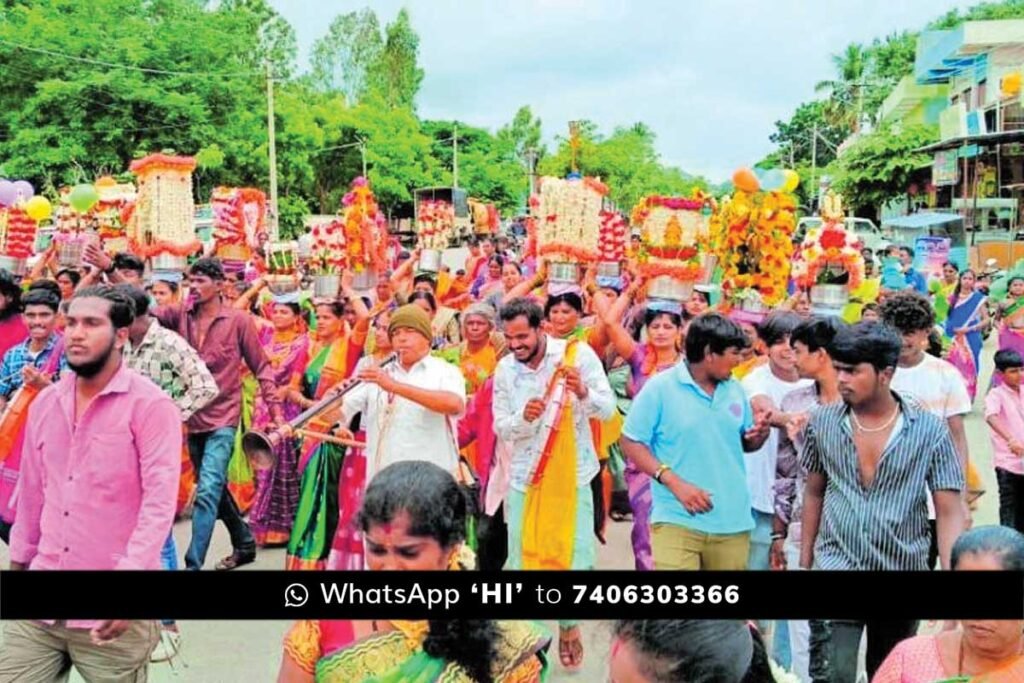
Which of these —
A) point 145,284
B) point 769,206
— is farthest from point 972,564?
point 145,284

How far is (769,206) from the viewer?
20.5ft

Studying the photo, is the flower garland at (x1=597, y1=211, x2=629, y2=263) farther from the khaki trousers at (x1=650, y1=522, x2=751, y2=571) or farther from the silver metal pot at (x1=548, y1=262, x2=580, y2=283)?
the khaki trousers at (x1=650, y1=522, x2=751, y2=571)

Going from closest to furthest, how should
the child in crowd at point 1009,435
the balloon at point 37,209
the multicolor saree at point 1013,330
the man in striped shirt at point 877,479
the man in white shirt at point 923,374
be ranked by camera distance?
1. the man in striped shirt at point 877,479
2. the man in white shirt at point 923,374
3. the child in crowd at point 1009,435
4. the multicolor saree at point 1013,330
5. the balloon at point 37,209

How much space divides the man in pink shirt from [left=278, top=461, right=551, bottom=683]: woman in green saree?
3.90 ft

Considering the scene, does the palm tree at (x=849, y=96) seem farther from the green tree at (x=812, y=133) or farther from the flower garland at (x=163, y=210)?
the flower garland at (x=163, y=210)

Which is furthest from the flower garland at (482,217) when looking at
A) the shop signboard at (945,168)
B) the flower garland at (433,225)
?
the shop signboard at (945,168)

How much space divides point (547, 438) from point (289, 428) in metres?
1.08

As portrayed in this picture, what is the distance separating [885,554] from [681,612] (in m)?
1.57

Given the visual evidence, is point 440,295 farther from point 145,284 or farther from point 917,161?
point 917,161

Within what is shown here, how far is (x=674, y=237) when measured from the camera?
20.5ft

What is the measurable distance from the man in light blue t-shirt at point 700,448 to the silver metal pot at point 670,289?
194cm

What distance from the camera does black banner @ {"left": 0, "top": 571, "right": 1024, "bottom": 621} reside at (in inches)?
81.7

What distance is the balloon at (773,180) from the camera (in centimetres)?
640

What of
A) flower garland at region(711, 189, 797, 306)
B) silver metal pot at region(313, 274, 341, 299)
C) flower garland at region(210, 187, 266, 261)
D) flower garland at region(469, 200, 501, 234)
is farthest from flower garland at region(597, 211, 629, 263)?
flower garland at region(469, 200, 501, 234)
